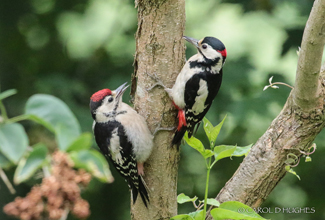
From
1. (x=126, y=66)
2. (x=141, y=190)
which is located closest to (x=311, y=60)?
(x=141, y=190)

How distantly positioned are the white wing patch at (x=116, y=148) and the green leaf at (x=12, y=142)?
1.74 meters

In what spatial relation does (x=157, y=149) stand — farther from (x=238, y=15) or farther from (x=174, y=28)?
(x=238, y=15)

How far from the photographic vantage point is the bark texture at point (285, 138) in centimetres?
204

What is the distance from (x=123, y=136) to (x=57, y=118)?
1.75 m

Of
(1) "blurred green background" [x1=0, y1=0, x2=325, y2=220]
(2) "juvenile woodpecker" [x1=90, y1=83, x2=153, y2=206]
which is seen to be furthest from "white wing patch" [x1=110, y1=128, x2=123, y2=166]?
(1) "blurred green background" [x1=0, y1=0, x2=325, y2=220]

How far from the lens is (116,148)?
2504 mm

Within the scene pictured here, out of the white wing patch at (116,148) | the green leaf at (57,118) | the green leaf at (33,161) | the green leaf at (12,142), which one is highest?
the green leaf at (57,118)

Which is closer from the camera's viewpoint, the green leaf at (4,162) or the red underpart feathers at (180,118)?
the green leaf at (4,162)

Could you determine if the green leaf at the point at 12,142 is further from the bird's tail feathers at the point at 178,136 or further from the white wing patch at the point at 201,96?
the white wing patch at the point at 201,96

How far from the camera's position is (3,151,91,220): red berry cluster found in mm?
776

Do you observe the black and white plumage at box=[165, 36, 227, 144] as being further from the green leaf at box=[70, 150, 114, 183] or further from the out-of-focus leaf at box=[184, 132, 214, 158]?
the green leaf at box=[70, 150, 114, 183]

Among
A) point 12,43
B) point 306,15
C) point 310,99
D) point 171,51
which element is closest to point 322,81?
point 310,99

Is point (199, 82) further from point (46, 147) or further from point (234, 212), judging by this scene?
point (46, 147)

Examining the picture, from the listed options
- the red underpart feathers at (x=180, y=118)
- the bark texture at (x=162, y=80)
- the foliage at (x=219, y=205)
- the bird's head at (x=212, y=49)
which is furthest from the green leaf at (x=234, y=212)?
the bird's head at (x=212, y=49)
